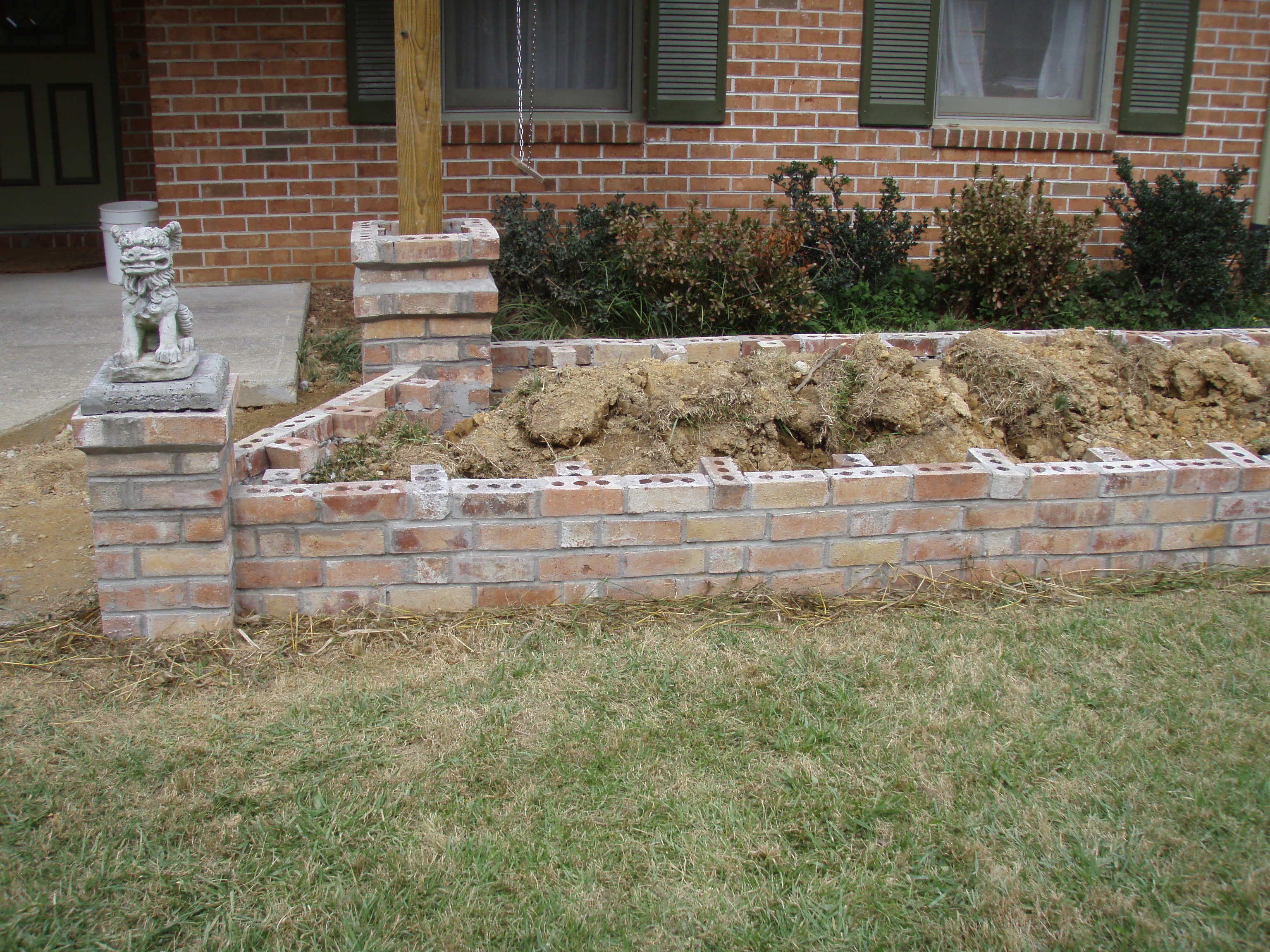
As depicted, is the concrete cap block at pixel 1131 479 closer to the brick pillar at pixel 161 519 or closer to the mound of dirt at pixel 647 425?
the mound of dirt at pixel 647 425

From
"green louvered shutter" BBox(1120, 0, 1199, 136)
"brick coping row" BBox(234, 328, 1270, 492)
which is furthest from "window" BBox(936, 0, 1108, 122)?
"brick coping row" BBox(234, 328, 1270, 492)

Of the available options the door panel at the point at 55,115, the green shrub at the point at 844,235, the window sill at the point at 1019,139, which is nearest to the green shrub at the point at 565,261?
the green shrub at the point at 844,235

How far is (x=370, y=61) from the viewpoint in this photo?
275 inches

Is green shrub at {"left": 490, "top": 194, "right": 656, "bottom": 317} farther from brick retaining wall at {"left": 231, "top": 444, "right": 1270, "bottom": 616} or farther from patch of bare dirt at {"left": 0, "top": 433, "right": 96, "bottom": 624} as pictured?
brick retaining wall at {"left": 231, "top": 444, "right": 1270, "bottom": 616}

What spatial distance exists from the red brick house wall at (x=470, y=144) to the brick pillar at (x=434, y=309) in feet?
9.47

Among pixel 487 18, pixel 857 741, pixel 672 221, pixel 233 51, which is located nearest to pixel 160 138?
pixel 233 51

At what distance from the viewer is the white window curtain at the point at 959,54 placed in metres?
7.79

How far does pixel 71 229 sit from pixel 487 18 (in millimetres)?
4053

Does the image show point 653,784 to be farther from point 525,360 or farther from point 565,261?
point 565,261

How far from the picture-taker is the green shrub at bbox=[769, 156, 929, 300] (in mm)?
6734

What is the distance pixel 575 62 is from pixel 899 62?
2171mm

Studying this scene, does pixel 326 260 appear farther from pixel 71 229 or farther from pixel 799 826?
pixel 799 826

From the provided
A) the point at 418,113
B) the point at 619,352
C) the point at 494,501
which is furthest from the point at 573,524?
the point at 418,113

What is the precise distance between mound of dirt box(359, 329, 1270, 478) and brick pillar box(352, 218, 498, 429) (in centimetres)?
31
